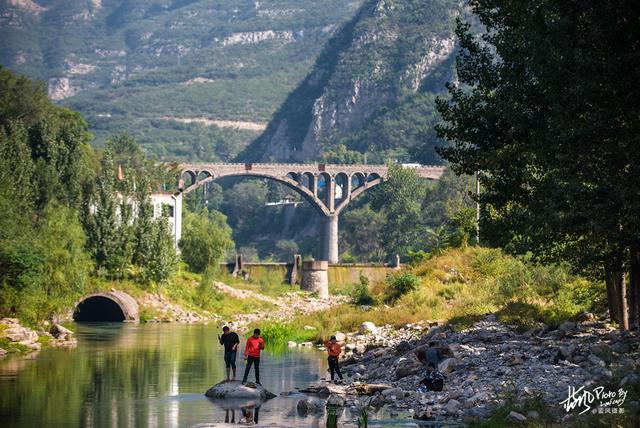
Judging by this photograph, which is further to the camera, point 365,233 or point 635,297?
point 365,233

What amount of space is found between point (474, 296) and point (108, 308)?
29435mm

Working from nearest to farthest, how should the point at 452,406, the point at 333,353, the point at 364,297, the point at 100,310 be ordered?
the point at 452,406, the point at 333,353, the point at 364,297, the point at 100,310

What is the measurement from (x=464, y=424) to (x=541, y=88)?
32.1 feet

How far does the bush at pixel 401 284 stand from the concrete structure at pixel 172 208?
105 feet

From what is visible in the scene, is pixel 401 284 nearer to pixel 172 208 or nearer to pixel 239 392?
pixel 239 392

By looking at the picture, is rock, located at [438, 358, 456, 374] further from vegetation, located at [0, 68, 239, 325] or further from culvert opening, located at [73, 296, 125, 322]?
culvert opening, located at [73, 296, 125, 322]

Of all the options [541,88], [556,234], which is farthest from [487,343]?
[541,88]

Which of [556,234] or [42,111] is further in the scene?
[42,111]

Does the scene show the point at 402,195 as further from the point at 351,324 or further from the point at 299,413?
the point at 299,413

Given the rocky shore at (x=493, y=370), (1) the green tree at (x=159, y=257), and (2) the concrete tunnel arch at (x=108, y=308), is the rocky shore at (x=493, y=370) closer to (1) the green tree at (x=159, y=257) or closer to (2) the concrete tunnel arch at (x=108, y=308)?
(2) the concrete tunnel arch at (x=108, y=308)

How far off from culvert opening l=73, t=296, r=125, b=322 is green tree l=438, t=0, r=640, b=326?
4115cm

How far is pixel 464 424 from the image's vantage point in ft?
85.8

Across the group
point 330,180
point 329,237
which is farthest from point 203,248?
point 330,180

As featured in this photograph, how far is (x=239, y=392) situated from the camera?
3272 centimetres
